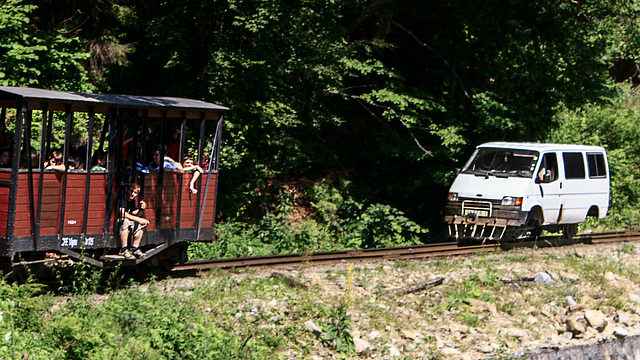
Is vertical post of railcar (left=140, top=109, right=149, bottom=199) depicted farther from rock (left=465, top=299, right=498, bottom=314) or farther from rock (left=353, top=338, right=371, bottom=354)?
rock (left=465, top=299, right=498, bottom=314)

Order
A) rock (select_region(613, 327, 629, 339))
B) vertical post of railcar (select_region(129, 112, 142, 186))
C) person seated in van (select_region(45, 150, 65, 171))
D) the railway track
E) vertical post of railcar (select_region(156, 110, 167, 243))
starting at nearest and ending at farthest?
person seated in van (select_region(45, 150, 65, 171)) < vertical post of railcar (select_region(129, 112, 142, 186)) < vertical post of railcar (select_region(156, 110, 167, 243)) < rock (select_region(613, 327, 629, 339)) < the railway track

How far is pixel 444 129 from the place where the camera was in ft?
66.7

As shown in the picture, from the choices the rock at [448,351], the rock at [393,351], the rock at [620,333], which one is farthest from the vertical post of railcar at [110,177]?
the rock at [620,333]

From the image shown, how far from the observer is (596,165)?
18.4m

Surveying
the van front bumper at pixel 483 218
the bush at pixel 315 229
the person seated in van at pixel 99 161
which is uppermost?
the person seated in van at pixel 99 161

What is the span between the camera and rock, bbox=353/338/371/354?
9.52 meters

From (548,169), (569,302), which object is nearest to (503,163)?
(548,169)

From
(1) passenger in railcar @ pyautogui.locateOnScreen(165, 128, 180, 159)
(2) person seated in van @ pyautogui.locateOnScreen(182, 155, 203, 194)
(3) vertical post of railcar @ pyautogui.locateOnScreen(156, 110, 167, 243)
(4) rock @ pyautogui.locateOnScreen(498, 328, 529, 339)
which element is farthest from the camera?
(1) passenger in railcar @ pyautogui.locateOnScreen(165, 128, 180, 159)


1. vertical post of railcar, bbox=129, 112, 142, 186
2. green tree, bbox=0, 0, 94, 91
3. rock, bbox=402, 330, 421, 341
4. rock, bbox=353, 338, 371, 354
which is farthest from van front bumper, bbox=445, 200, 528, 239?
green tree, bbox=0, 0, 94, 91

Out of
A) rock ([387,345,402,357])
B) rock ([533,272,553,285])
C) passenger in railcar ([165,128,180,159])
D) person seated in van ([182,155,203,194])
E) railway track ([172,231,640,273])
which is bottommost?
railway track ([172,231,640,273])

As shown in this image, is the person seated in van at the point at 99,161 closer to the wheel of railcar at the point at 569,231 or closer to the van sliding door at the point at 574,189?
the van sliding door at the point at 574,189

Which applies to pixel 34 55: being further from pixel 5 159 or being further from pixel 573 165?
pixel 573 165

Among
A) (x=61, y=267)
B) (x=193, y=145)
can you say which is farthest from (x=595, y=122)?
(x=61, y=267)

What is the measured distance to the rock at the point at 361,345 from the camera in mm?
9523
